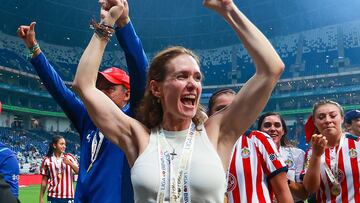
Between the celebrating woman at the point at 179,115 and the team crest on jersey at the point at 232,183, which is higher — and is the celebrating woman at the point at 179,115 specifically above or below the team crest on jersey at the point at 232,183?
above

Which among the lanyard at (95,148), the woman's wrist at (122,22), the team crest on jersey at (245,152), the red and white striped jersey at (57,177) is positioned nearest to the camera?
the woman's wrist at (122,22)

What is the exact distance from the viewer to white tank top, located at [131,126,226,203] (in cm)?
195

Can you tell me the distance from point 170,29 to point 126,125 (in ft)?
158

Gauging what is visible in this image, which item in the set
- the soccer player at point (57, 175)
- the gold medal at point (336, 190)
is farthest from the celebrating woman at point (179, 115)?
the soccer player at point (57, 175)

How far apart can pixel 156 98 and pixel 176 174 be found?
0.45 meters

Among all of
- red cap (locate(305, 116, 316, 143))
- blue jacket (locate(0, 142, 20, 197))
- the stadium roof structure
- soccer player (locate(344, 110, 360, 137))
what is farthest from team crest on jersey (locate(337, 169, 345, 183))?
the stadium roof structure

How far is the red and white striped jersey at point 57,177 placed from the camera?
8.83 metres

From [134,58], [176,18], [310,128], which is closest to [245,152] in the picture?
[310,128]

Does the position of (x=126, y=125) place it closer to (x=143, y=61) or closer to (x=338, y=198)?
(x=143, y=61)

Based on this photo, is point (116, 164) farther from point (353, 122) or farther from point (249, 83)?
point (353, 122)

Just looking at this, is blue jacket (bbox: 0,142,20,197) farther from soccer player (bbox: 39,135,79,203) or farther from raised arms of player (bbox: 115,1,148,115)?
soccer player (bbox: 39,135,79,203)

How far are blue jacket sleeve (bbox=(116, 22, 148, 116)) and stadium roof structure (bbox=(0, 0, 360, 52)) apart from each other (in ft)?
134

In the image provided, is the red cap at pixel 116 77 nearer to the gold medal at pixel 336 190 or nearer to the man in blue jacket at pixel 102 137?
the man in blue jacket at pixel 102 137

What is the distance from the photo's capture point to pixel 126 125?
2.18m
